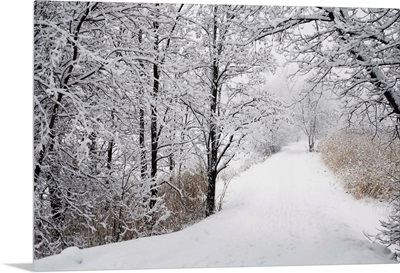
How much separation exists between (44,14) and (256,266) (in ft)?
10.00

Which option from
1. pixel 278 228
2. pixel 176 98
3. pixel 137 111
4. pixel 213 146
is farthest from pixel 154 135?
pixel 278 228

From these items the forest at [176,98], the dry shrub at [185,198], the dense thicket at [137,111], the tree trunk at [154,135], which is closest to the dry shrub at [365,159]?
the forest at [176,98]

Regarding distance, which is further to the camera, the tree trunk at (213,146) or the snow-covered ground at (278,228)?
the tree trunk at (213,146)

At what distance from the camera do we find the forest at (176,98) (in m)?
4.22

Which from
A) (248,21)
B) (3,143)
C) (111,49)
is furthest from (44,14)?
(248,21)

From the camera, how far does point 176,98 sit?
4715 mm

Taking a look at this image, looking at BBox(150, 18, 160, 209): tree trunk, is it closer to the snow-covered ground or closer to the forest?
the forest

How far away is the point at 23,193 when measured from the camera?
4.36 metres

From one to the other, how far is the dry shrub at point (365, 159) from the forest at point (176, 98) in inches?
3.2

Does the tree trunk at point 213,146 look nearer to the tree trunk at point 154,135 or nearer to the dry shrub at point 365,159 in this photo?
the tree trunk at point 154,135

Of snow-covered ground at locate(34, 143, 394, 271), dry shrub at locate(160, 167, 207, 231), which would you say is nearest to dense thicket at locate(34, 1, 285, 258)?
dry shrub at locate(160, 167, 207, 231)

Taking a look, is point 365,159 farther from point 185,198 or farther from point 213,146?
point 185,198

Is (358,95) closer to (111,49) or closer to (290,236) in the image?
(290,236)

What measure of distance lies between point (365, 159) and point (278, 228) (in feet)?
3.92
